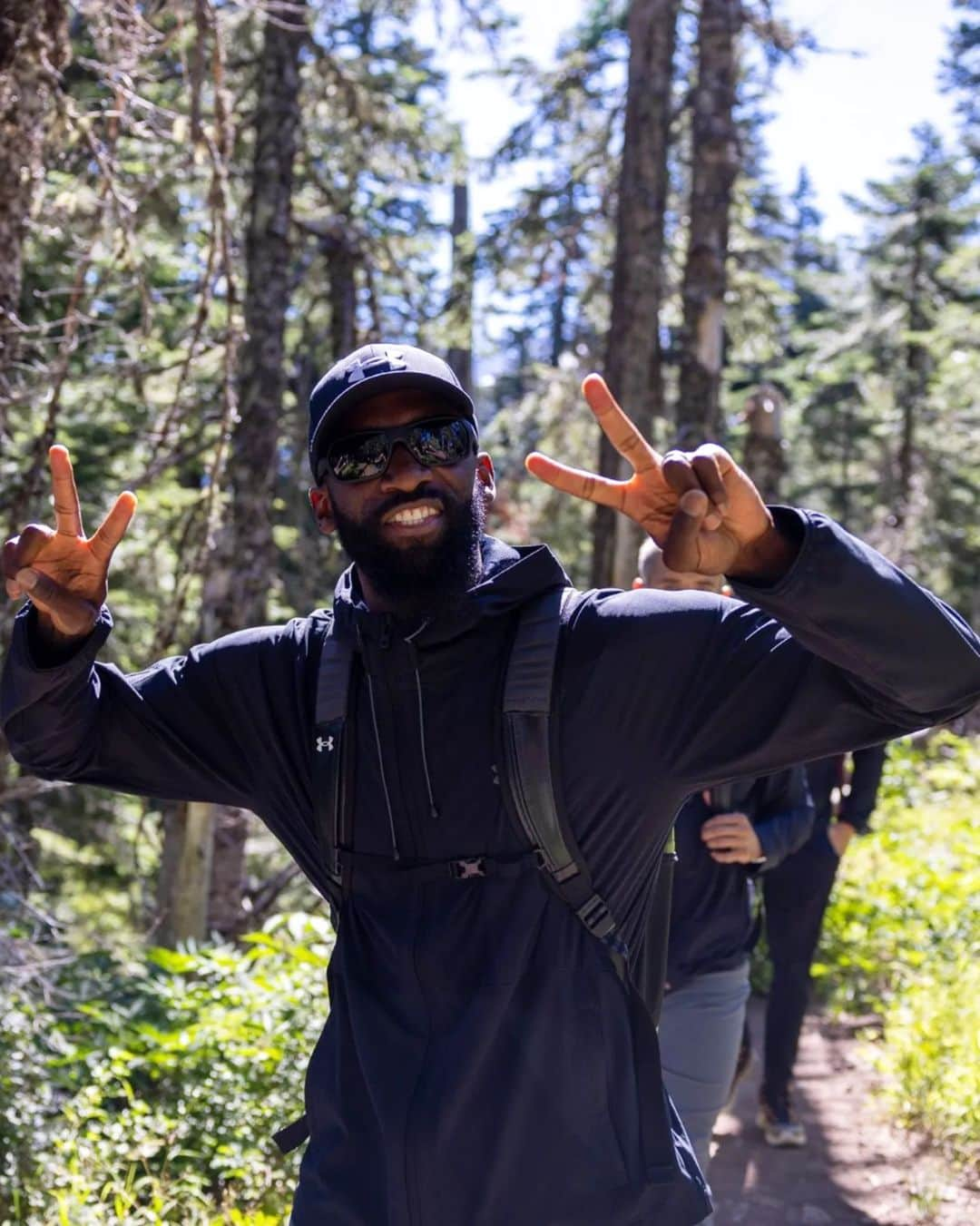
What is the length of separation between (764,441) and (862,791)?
6.27 meters

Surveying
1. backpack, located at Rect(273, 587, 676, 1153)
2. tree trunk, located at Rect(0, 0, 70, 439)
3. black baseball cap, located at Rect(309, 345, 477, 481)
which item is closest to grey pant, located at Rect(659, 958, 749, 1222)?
backpack, located at Rect(273, 587, 676, 1153)

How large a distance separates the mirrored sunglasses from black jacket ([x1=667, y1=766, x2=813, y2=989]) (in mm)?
1732

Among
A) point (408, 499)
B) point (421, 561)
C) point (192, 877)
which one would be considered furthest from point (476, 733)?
point (192, 877)

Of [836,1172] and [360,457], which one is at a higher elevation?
[360,457]

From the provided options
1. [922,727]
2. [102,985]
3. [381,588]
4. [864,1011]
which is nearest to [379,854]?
[381,588]

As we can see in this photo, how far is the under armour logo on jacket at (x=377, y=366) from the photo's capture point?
2734 mm

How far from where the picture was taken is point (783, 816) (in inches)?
195

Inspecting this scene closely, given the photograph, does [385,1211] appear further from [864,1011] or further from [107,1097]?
[864,1011]

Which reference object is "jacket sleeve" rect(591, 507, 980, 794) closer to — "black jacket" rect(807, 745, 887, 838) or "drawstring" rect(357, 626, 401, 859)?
"drawstring" rect(357, 626, 401, 859)

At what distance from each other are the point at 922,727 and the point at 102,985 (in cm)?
480

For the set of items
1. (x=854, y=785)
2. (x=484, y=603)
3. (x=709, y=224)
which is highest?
(x=709, y=224)

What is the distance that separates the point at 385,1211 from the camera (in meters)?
2.41

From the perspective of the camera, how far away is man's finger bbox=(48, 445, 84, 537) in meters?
2.64

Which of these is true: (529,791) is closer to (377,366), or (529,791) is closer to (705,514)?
(705,514)
